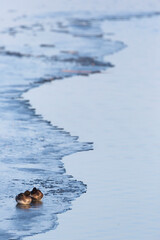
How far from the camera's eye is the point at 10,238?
276 inches

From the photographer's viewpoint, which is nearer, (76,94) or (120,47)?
(76,94)

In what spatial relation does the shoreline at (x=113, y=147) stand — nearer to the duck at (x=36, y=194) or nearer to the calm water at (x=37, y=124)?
the calm water at (x=37, y=124)

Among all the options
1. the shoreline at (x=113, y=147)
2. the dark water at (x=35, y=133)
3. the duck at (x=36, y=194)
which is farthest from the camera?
the duck at (x=36, y=194)

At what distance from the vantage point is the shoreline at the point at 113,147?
7.55 metres

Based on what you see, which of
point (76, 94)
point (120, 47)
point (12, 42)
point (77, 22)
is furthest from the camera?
point (77, 22)

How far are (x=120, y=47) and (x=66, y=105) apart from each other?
10.9 m

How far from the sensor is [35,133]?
467 inches

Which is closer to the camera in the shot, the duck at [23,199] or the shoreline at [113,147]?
the shoreline at [113,147]

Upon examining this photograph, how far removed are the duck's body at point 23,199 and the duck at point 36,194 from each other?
7 cm

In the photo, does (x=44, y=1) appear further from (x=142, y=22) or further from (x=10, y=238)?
(x=10, y=238)

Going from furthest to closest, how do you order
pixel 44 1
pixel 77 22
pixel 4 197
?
1. pixel 44 1
2. pixel 77 22
3. pixel 4 197

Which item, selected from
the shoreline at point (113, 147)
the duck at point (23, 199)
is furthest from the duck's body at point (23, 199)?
the shoreline at point (113, 147)

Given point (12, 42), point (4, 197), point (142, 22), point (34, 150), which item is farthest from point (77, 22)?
point (4, 197)

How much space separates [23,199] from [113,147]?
10.4 feet
